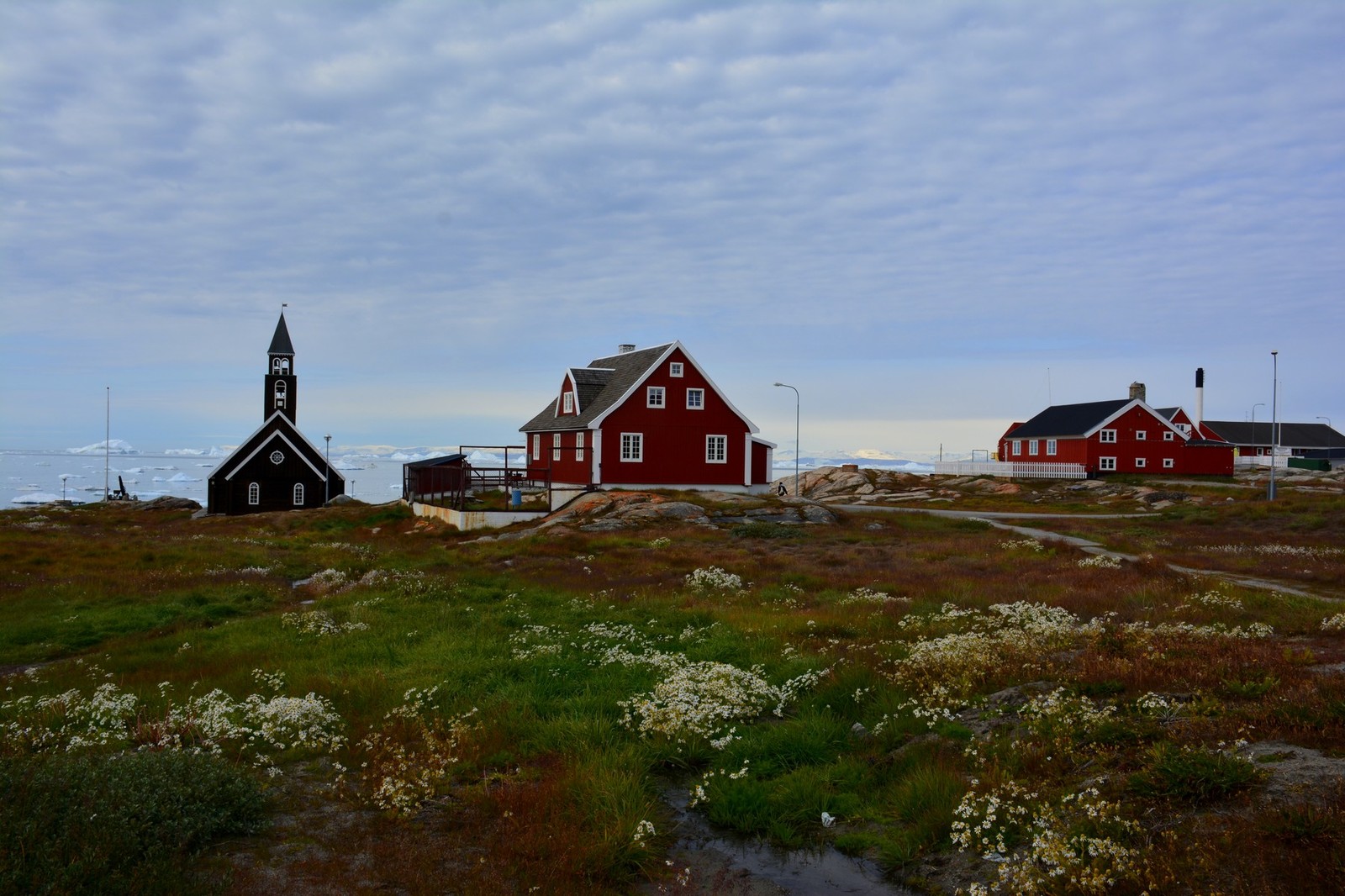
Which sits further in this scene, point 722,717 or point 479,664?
point 479,664

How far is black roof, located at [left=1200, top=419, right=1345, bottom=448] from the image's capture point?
10544cm

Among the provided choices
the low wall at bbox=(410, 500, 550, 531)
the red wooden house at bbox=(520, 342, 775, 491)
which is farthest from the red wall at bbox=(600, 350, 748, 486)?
the low wall at bbox=(410, 500, 550, 531)

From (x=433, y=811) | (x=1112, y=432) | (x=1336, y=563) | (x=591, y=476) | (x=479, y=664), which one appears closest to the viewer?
(x=433, y=811)

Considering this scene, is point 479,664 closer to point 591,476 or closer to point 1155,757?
point 1155,757

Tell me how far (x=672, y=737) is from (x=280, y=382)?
230 ft

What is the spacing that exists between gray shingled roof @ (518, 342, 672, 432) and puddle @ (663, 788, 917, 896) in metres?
43.0

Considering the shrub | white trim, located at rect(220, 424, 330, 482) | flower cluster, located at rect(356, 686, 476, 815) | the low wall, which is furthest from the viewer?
white trim, located at rect(220, 424, 330, 482)

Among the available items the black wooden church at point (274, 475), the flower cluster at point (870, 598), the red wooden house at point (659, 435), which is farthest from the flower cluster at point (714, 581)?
the black wooden church at point (274, 475)

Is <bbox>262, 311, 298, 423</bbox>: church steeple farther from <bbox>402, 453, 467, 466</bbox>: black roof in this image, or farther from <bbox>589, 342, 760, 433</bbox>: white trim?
<bbox>589, 342, 760, 433</bbox>: white trim

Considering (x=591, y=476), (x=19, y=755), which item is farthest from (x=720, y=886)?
(x=591, y=476)

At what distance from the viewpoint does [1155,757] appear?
820 centimetres

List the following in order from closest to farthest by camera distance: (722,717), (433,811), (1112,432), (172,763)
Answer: (172,763), (433,811), (722,717), (1112,432)

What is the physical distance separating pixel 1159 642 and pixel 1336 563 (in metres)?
16.5

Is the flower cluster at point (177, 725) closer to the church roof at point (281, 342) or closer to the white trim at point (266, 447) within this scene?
the white trim at point (266, 447)
